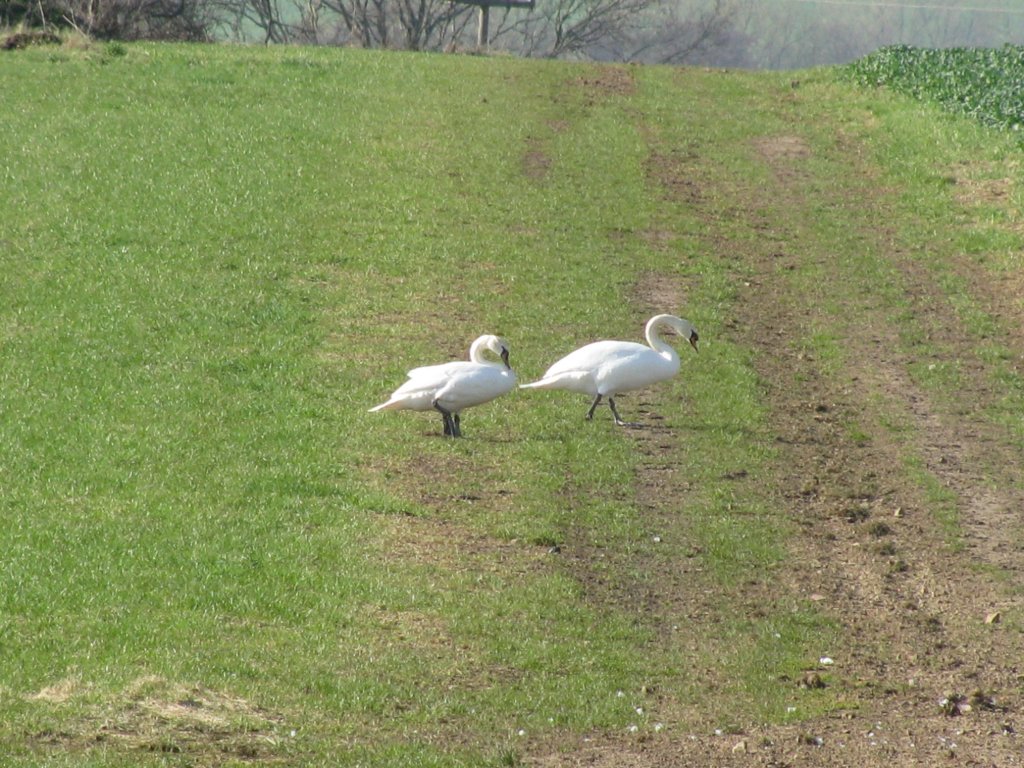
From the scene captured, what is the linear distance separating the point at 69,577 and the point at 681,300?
9.65 meters

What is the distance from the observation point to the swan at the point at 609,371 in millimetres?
12828

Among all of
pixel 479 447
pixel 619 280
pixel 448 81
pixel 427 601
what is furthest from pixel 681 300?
pixel 448 81

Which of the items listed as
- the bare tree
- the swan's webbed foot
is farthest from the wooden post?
the swan's webbed foot

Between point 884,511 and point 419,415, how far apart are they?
13.8 ft

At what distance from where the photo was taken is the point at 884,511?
11.4 meters

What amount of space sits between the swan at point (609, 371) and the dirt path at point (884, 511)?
0.53 meters

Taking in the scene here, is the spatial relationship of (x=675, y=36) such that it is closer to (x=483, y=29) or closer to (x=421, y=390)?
(x=483, y=29)

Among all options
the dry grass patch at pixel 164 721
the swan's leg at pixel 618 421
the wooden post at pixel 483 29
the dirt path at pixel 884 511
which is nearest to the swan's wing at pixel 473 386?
the swan's leg at pixel 618 421

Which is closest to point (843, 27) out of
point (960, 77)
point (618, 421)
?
point (960, 77)

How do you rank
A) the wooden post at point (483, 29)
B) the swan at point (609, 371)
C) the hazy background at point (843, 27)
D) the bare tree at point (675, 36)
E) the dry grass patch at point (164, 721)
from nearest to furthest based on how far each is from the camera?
1. the dry grass patch at point (164, 721)
2. the swan at point (609, 371)
3. the wooden post at point (483, 29)
4. the hazy background at point (843, 27)
5. the bare tree at point (675, 36)

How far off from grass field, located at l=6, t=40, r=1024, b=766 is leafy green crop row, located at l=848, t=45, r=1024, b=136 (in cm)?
95

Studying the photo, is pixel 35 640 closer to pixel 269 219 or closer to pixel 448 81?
pixel 269 219

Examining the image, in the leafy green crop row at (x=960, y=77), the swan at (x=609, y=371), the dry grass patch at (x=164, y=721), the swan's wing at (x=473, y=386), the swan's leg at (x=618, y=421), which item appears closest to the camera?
the dry grass patch at (x=164, y=721)

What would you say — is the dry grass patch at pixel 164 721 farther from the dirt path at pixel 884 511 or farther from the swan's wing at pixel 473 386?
the swan's wing at pixel 473 386
